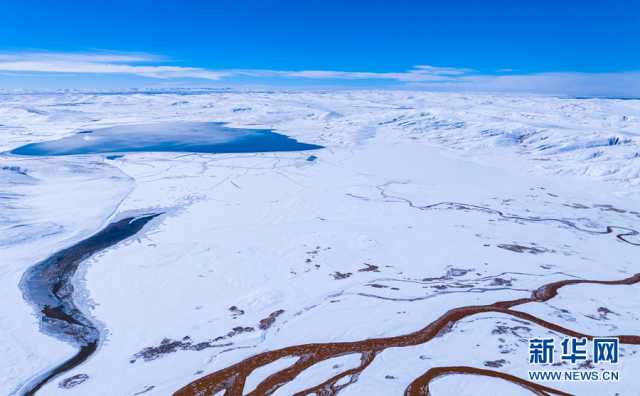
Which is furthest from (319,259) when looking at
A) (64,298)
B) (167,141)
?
(167,141)

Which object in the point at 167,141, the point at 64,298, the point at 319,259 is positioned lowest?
the point at 64,298

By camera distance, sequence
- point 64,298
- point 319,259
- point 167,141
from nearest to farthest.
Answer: point 64,298, point 319,259, point 167,141

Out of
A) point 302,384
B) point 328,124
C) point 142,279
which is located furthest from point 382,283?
point 328,124

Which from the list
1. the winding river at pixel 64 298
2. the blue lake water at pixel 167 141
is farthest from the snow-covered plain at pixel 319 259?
the blue lake water at pixel 167 141

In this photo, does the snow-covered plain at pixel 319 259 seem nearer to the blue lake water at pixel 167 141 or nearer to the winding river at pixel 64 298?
the winding river at pixel 64 298

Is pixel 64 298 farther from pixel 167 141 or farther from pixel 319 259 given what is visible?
pixel 167 141
